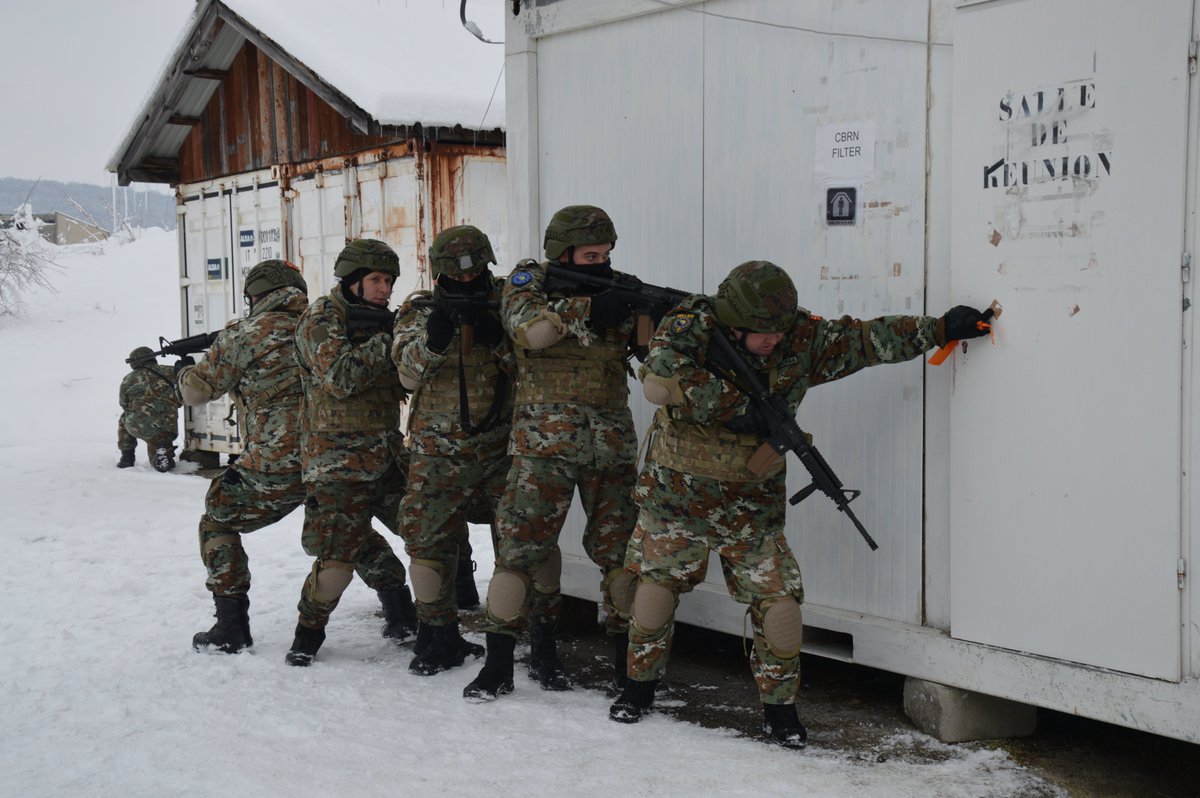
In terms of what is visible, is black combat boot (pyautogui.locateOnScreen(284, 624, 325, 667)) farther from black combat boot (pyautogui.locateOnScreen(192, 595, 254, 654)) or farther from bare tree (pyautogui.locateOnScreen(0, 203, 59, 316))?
bare tree (pyautogui.locateOnScreen(0, 203, 59, 316))

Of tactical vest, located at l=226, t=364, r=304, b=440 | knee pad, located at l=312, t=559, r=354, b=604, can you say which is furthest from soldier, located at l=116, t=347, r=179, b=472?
knee pad, located at l=312, t=559, r=354, b=604

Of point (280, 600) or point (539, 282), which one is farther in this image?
point (280, 600)

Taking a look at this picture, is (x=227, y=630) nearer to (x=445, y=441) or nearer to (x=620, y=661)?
(x=445, y=441)

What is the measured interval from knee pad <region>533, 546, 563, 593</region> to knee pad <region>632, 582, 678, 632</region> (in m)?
0.73

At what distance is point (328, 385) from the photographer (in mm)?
5039

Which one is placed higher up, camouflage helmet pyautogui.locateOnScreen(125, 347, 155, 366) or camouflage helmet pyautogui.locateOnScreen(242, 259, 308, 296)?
camouflage helmet pyautogui.locateOnScreen(242, 259, 308, 296)

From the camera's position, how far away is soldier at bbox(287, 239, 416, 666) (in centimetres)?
505

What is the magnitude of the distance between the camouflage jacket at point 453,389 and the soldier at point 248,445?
76 centimetres

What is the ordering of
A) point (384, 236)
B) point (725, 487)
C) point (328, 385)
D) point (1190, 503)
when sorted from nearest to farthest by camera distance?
point (1190, 503) < point (725, 487) < point (328, 385) < point (384, 236)

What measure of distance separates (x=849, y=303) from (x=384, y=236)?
249 inches

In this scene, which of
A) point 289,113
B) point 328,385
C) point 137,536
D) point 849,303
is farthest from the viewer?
point 289,113

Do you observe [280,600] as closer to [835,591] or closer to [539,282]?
[539,282]

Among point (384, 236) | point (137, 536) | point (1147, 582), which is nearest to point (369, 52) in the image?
point (384, 236)

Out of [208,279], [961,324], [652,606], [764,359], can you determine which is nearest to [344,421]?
[652,606]
